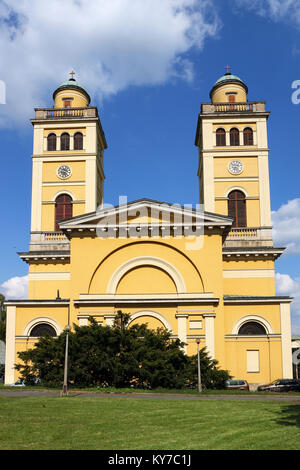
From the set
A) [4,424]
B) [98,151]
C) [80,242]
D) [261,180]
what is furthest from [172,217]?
[4,424]

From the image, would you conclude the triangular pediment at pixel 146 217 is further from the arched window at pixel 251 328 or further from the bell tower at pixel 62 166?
the bell tower at pixel 62 166

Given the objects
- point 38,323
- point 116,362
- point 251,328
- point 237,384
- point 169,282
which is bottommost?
point 237,384

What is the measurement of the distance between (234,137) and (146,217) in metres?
17.2

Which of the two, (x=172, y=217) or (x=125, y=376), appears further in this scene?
(x=172, y=217)

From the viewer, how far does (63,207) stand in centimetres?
4612

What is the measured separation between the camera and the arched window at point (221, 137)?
47.3 m

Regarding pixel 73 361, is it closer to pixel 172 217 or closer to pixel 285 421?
pixel 172 217

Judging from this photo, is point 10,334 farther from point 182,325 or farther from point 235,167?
point 235,167

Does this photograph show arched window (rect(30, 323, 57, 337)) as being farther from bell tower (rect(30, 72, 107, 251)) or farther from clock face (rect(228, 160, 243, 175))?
clock face (rect(228, 160, 243, 175))

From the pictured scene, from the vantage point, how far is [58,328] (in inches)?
1404

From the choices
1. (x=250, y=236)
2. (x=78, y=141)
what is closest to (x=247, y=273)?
(x=250, y=236)

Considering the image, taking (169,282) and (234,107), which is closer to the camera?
(169,282)

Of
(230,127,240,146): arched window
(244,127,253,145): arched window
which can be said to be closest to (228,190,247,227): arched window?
(230,127,240,146): arched window
